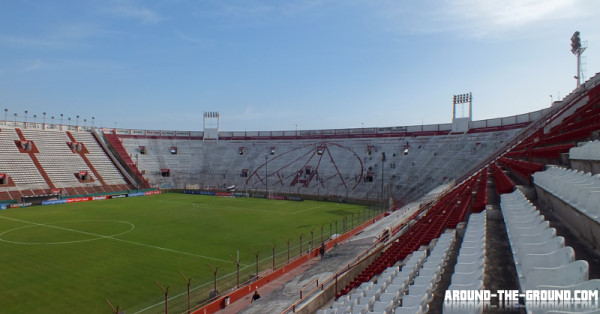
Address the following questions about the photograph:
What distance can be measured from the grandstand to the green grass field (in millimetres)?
4564

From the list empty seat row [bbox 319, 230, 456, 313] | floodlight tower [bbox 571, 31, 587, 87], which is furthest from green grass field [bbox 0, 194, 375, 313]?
floodlight tower [bbox 571, 31, 587, 87]

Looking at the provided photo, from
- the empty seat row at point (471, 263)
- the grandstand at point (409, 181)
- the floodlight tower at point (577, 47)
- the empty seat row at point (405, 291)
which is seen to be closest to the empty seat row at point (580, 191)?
the grandstand at point (409, 181)

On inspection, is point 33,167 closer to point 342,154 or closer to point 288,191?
point 288,191

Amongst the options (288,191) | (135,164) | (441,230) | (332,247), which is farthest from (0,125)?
(441,230)

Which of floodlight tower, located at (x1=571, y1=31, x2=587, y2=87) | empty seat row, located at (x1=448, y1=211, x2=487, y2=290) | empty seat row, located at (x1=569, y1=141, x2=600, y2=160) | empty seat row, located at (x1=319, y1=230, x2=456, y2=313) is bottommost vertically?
empty seat row, located at (x1=319, y1=230, x2=456, y2=313)

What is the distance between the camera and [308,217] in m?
38.8

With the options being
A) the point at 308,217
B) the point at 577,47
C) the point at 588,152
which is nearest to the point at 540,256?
the point at 588,152

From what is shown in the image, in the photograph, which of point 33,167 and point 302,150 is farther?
point 302,150

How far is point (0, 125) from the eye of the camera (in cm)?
5756

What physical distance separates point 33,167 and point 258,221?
38.9 metres

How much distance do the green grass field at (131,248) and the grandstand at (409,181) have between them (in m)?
4.56

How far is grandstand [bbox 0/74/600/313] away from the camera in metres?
7.70

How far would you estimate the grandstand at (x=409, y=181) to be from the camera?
770 cm

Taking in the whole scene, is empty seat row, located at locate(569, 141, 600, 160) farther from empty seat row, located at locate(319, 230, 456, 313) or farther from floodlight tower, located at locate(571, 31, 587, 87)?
floodlight tower, located at locate(571, 31, 587, 87)
